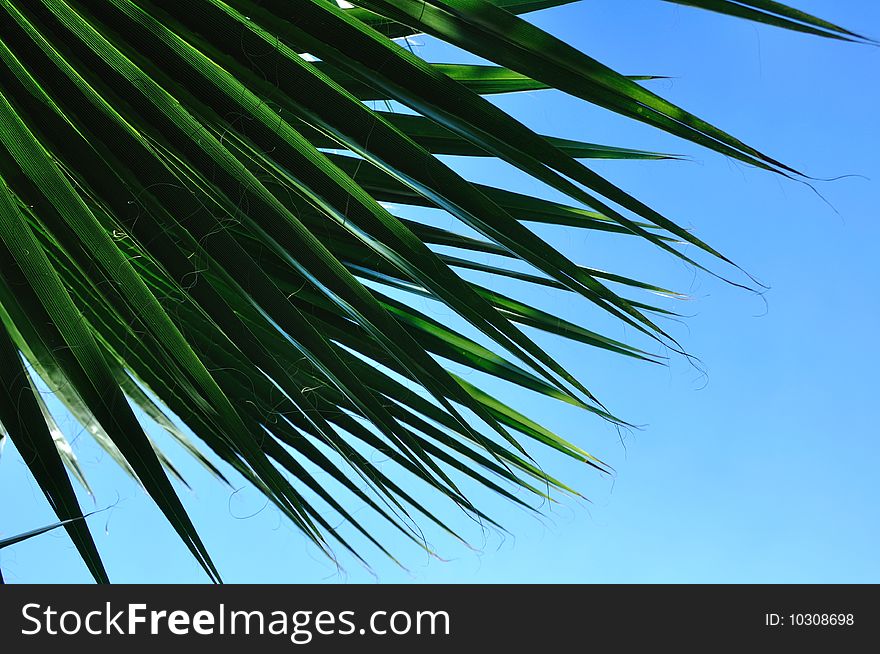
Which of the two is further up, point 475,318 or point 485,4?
point 485,4

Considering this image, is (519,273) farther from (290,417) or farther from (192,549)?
(192,549)

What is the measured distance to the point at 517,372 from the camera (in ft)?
2.89

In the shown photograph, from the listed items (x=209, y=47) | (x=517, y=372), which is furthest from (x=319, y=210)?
(x=517, y=372)

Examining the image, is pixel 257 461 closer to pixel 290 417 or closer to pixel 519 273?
pixel 290 417

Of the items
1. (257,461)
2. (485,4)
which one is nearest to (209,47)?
(485,4)

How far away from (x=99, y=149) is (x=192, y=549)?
0.37 m

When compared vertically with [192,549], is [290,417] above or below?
above

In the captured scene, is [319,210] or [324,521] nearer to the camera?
[319,210]

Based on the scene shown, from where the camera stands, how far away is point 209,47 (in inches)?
22.0

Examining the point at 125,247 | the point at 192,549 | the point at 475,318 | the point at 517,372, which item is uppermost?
the point at 125,247

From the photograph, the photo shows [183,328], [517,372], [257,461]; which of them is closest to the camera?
[257,461]

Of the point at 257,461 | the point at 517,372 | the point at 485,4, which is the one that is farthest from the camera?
the point at 517,372

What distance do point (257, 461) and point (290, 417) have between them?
1.03 feet

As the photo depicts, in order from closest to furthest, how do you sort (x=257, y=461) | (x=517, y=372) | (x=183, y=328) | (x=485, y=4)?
(x=485, y=4) → (x=257, y=461) → (x=183, y=328) → (x=517, y=372)
